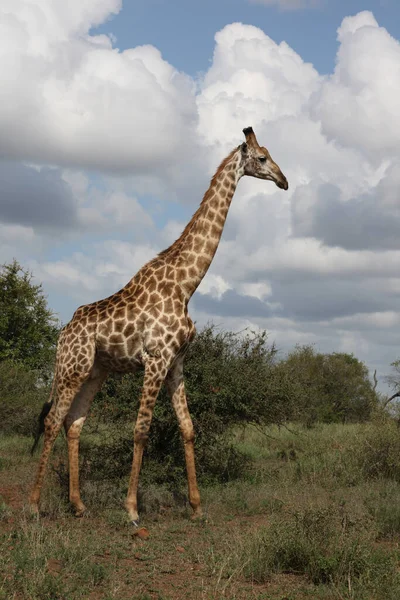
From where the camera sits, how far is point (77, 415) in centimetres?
953

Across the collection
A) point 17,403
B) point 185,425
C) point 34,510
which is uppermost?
point 185,425

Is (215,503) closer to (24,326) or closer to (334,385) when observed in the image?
(24,326)

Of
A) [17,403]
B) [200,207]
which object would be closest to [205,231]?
[200,207]

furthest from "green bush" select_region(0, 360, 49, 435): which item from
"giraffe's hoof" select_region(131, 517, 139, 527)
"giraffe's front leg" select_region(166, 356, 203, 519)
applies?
"giraffe's hoof" select_region(131, 517, 139, 527)

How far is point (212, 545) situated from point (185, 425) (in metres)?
1.99

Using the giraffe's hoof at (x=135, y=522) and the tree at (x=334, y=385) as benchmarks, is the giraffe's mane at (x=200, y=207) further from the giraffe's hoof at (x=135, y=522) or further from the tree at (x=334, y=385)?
the tree at (x=334, y=385)

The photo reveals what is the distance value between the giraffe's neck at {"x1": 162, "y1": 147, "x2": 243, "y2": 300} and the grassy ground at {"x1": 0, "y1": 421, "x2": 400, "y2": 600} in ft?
9.76

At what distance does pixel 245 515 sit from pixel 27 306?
15.6 meters

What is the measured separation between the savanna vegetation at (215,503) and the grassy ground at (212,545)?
0.06 feet

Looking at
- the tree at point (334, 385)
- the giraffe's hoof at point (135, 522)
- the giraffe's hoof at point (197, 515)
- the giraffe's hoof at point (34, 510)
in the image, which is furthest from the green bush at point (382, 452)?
the tree at point (334, 385)

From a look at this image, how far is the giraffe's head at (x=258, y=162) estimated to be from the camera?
9.53m

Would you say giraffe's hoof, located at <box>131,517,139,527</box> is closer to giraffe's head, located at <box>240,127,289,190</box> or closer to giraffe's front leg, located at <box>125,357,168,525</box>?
giraffe's front leg, located at <box>125,357,168,525</box>

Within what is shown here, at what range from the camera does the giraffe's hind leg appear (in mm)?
9195

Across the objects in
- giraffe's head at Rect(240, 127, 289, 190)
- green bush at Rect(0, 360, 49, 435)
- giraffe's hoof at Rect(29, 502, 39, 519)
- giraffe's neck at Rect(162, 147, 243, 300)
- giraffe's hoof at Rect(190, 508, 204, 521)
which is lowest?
giraffe's hoof at Rect(29, 502, 39, 519)
